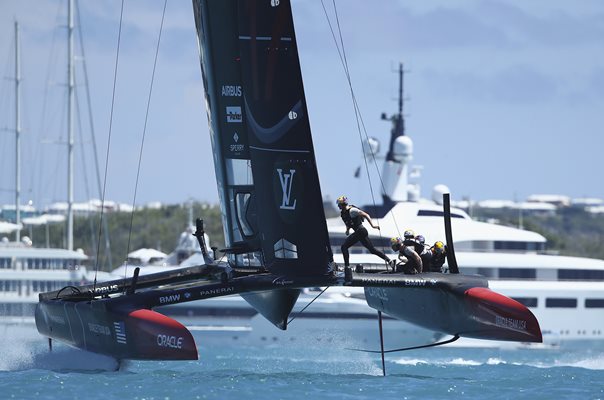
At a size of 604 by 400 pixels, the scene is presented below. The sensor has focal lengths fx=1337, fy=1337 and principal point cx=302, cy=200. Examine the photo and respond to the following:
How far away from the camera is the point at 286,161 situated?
1520 centimetres

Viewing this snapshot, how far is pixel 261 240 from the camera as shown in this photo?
15.8 metres

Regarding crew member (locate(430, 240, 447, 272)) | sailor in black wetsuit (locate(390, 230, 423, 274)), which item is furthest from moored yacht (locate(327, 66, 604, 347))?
sailor in black wetsuit (locate(390, 230, 423, 274))

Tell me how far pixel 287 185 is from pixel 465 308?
2.80 m

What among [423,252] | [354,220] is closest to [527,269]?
[423,252]

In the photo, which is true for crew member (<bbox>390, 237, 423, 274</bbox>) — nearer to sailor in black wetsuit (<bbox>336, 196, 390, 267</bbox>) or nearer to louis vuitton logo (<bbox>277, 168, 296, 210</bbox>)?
sailor in black wetsuit (<bbox>336, 196, 390, 267</bbox>)

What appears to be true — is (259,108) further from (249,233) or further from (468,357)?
(468,357)

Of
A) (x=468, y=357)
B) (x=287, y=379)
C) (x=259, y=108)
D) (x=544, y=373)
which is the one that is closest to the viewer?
(x=259, y=108)

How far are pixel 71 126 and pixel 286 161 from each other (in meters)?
17.9

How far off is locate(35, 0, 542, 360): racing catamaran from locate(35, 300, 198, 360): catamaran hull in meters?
0.01

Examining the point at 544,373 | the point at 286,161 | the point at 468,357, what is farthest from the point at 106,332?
the point at 468,357

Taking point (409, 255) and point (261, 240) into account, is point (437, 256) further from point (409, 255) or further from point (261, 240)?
point (261, 240)

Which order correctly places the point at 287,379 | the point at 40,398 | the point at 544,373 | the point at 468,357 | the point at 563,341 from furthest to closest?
the point at 563,341, the point at 468,357, the point at 544,373, the point at 287,379, the point at 40,398

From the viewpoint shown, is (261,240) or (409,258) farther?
(409,258)

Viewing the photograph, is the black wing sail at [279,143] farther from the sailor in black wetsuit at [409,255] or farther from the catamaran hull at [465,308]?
the sailor in black wetsuit at [409,255]
